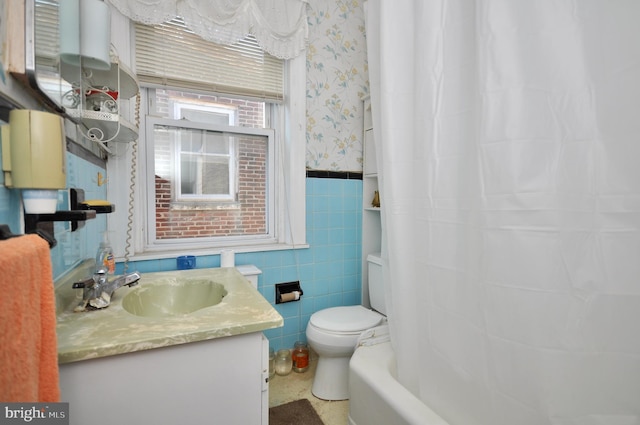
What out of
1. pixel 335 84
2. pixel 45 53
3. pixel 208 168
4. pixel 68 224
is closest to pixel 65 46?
pixel 45 53

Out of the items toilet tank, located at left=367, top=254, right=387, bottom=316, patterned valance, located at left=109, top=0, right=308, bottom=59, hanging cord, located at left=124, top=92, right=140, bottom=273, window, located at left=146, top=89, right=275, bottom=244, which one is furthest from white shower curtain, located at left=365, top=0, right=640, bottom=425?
hanging cord, located at left=124, top=92, right=140, bottom=273

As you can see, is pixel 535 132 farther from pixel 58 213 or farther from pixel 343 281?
pixel 343 281

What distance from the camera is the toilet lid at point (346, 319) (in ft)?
5.45

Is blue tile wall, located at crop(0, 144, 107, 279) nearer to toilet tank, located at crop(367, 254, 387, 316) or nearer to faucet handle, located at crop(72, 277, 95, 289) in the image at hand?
faucet handle, located at crop(72, 277, 95, 289)

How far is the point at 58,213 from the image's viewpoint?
65cm

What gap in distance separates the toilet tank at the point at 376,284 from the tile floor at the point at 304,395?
0.58m

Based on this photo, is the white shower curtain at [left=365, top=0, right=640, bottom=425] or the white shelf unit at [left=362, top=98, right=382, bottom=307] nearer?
the white shower curtain at [left=365, top=0, right=640, bottom=425]

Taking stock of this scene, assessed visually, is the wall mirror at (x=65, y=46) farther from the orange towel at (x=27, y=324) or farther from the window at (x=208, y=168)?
the window at (x=208, y=168)

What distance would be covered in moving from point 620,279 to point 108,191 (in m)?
1.98

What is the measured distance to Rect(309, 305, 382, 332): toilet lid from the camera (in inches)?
65.4

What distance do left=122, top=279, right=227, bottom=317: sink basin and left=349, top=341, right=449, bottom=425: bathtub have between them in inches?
26.7

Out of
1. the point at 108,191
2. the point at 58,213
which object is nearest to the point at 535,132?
the point at 58,213

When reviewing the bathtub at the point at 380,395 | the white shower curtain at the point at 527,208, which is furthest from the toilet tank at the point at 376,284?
the white shower curtain at the point at 527,208

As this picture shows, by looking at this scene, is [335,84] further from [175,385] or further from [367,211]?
[175,385]
